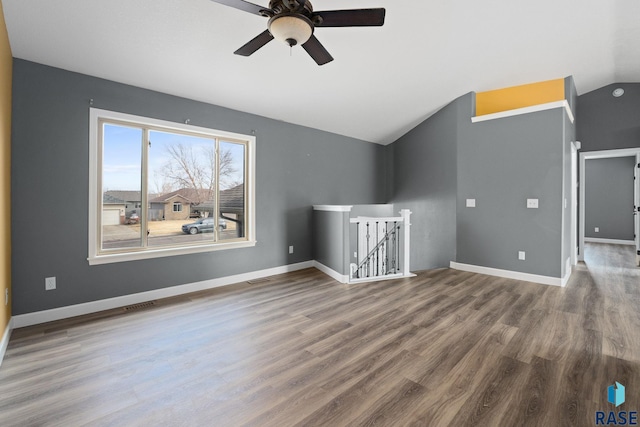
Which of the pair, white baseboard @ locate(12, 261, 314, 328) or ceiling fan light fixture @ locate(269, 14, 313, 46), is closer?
ceiling fan light fixture @ locate(269, 14, 313, 46)

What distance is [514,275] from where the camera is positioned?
432 centimetres

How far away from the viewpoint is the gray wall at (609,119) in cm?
507

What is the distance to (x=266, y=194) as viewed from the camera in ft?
14.9

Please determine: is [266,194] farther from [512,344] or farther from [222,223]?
[512,344]

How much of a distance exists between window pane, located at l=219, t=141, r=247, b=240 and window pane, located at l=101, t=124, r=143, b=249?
42.3 inches

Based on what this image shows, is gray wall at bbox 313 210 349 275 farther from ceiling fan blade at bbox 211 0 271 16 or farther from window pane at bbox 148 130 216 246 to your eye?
ceiling fan blade at bbox 211 0 271 16

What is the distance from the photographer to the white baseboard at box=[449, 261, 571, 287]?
13.1 ft

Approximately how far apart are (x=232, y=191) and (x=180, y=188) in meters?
0.74

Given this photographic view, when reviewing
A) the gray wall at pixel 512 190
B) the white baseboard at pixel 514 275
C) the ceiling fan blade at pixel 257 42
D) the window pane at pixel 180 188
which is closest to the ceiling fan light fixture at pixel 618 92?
the gray wall at pixel 512 190

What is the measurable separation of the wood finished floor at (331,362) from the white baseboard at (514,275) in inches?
19.0

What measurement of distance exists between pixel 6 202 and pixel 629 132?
9.02 m

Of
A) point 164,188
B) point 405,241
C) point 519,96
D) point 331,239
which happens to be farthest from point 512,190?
point 164,188

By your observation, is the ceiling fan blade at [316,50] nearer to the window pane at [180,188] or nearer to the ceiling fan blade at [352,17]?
the ceiling fan blade at [352,17]

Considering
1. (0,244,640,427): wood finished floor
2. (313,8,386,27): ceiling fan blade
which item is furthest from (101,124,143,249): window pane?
(313,8,386,27): ceiling fan blade
